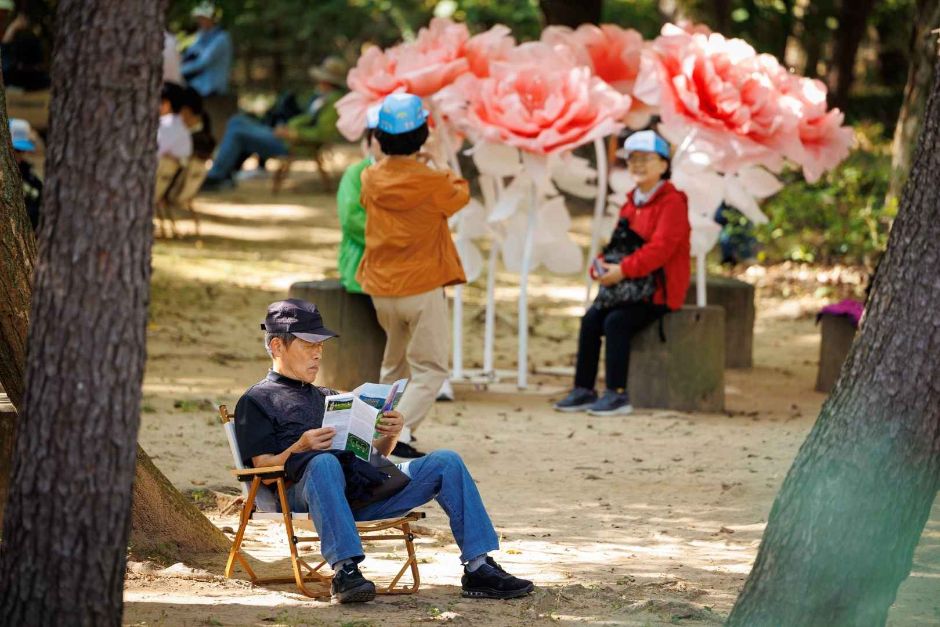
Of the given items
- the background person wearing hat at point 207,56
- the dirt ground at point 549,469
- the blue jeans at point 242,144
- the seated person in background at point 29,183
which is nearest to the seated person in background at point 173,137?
the dirt ground at point 549,469

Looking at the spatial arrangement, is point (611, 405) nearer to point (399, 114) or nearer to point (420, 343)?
point (420, 343)

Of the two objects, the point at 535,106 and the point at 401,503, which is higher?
the point at 535,106

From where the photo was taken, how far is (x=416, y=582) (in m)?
5.34

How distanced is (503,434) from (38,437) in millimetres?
5035

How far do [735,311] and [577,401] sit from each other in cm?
219

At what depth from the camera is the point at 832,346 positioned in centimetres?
1012

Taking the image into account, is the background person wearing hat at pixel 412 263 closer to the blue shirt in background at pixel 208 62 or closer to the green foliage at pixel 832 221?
the green foliage at pixel 832 221

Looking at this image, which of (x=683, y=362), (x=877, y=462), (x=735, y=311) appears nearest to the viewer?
(x=877, y=462)

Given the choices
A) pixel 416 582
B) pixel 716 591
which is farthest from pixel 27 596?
pixel 716 591

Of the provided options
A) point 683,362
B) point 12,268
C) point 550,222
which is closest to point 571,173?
point 550,222

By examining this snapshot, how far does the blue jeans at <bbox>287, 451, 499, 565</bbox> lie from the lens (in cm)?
511

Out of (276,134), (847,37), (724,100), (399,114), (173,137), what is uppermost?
(847,37)

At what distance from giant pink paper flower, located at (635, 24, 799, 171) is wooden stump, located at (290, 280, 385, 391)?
2260 millimetres

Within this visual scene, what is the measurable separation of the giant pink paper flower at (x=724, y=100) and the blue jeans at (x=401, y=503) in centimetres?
441
